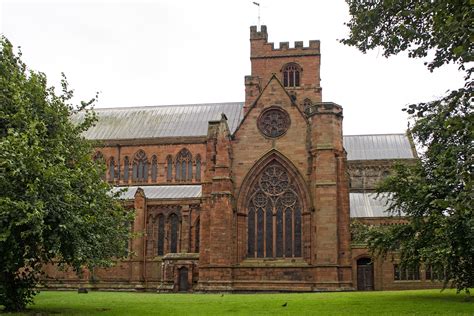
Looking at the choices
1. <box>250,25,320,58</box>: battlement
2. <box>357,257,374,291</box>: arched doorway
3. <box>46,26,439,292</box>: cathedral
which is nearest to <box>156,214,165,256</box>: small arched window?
<box>46,26,439,292</box>: cathedral

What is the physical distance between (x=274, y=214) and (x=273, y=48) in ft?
70.5

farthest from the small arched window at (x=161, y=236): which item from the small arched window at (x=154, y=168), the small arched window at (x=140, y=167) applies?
the small arched window at (x=140, y=167)

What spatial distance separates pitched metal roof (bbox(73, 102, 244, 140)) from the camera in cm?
5872

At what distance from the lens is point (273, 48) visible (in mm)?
→ 57844

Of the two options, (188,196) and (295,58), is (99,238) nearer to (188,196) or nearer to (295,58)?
(188,196)

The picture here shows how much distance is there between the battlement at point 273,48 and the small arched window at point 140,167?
1444 cm

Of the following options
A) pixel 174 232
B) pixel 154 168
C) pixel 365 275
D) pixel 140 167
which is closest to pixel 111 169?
pixel 140 167

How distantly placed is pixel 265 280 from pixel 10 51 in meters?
22.6

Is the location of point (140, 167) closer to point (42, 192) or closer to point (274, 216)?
point (274, 216)

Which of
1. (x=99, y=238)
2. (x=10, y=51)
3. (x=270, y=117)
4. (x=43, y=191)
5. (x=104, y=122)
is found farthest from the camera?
(x=104, y=122)

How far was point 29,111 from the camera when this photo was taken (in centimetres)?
2483

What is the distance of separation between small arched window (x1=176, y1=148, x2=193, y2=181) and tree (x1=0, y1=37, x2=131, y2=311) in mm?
27956

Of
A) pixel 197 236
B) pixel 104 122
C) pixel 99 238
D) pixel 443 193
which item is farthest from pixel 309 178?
pixel 104 122

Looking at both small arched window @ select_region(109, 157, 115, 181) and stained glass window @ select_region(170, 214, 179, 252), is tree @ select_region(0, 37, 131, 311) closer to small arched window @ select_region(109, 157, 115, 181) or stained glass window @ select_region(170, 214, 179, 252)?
stained glass window @ select_region(170, 214, 179, 252)
